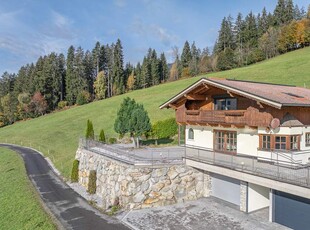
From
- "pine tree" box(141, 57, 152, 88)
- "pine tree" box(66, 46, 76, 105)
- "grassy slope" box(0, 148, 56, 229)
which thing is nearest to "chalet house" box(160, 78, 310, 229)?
"grassy slope" box(0, 148, 56, 229)

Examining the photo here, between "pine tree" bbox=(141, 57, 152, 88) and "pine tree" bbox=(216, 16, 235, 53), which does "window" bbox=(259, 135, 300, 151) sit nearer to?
"pine tree" bbox=(141, 57, 152, 88)

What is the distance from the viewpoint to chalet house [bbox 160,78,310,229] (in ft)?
50.2

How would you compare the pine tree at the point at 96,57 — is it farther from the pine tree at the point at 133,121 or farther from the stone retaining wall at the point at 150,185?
the stone retaining wall at the point at 150,185

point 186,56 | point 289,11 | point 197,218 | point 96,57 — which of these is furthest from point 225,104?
point 289,11

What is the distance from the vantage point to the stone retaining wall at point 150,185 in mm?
A: 19484

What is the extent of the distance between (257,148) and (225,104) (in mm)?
4638

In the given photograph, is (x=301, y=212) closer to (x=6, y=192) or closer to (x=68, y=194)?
(x=68, y=194)

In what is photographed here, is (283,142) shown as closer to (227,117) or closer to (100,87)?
(227,117)

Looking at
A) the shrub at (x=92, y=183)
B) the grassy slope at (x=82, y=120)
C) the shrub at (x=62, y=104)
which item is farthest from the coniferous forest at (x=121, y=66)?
the shrub at (x=92, y=183)

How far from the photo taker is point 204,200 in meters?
21.0

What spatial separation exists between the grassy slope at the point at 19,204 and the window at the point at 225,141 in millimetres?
13171

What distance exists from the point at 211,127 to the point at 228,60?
6755 cm

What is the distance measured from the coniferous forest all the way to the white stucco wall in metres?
71.9

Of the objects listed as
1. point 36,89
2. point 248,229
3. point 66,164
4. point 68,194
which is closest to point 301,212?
point 248,229
